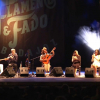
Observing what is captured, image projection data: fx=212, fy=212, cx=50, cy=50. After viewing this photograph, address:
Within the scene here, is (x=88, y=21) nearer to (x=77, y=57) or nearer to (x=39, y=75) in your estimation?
(x=77, y=57)

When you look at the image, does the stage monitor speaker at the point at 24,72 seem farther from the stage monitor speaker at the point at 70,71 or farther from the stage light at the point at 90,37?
the stage light at the point at 90,37

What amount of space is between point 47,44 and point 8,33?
2.17 metres

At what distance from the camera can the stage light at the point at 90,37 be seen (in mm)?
10898

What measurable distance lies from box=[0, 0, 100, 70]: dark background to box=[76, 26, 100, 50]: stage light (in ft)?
0.72

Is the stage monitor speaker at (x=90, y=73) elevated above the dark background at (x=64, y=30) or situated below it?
below

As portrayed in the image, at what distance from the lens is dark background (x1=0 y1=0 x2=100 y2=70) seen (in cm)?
1084

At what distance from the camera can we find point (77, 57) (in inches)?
335

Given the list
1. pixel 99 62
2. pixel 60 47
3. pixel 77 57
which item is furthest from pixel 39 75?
pixel 60 47

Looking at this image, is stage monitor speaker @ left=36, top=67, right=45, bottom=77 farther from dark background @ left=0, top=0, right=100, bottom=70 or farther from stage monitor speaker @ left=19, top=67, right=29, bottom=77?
dark background @ left=0, top=0, right=100, bottom=70

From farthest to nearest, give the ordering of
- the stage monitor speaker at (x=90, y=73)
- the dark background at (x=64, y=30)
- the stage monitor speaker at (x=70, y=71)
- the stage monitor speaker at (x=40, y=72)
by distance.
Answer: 1. the dark background at (x=64, y=30)
2. the stage monitor speaker at (x=40, y=72)
3. the stage monitor speaker at (x=70, y=71)
4. the stage monitor speaker at (x=90, y=73)

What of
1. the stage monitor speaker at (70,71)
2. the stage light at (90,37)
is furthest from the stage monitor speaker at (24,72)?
the stage light at (90,37)

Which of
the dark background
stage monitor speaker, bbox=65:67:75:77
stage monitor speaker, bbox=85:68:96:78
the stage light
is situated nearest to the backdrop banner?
the dark background

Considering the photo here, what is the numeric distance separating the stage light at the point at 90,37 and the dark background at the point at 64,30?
219 millimetres
